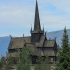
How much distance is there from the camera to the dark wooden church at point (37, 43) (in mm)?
85944

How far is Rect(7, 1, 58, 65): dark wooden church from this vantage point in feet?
282

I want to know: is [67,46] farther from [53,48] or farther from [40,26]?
[40,26]

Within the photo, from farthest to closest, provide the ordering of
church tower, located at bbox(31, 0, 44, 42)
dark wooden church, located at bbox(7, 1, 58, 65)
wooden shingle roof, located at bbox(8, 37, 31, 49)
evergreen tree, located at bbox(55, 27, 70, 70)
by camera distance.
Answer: church tower, located at bbox(31, 0, 44, 42), wooden shingle roof, located at bbox(8, 37, 31, 49), dark wooden church, located at bbox(7, 1, 58, 65), evergreen tree, located at bbox(55, 27, 70, 70)

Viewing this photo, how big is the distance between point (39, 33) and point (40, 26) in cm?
280

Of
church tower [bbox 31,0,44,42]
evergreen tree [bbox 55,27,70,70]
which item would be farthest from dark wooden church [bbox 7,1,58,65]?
evergreen tree [bbox 55,27,70,70]

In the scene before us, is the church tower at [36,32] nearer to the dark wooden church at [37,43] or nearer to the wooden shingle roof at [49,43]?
the dark wooden church at [37,43]

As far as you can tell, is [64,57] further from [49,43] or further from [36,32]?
[36,32]

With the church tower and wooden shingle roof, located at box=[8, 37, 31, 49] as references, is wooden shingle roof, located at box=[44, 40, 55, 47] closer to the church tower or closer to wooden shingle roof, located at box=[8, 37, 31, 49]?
the church tower

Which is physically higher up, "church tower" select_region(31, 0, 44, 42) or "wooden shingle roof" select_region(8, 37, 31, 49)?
"church tower" select_region(31, 0, 44, 42)

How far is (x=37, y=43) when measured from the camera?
89.9 m

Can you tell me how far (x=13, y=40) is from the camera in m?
91.9

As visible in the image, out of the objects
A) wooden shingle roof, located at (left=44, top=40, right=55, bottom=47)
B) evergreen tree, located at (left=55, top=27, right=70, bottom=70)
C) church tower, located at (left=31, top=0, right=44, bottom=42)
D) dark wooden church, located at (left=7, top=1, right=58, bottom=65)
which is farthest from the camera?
church tower, located at (left=31, top=0, right=44, bottom=42)

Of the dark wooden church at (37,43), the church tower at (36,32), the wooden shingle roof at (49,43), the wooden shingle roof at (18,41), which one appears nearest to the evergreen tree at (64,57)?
the dark wooden church at (37,43)

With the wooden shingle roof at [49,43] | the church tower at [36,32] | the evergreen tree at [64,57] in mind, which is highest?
the church tower at [36,32]
